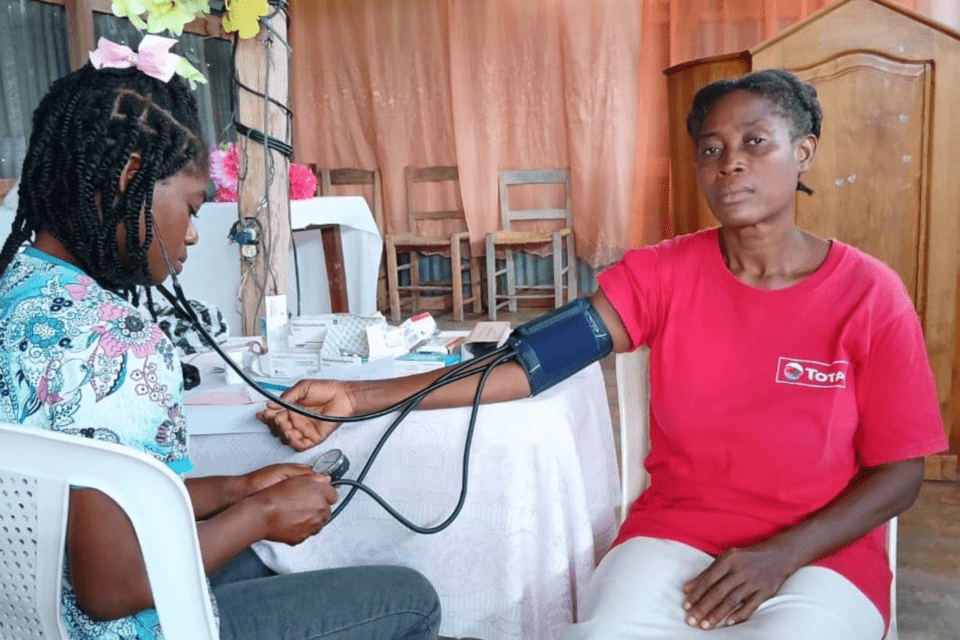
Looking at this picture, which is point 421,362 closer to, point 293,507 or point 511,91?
point 293,507

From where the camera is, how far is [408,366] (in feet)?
5.10

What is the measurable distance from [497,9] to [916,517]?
419 centimetres

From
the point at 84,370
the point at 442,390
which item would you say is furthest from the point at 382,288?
the point at 84,370

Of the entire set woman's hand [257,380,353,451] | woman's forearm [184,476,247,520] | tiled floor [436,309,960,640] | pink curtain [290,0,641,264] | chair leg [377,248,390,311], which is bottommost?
tiled floor [436,309,960,640]

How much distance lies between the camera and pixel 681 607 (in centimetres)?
112

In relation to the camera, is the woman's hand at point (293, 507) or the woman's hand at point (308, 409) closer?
the woman's hand at point (293, 507)

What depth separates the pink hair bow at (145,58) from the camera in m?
1.02

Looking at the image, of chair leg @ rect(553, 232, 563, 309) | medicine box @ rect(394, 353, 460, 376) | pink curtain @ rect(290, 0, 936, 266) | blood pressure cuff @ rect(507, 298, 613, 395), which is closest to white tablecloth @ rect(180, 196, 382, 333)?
chair leg @ rect(553, 232, 563, 309)

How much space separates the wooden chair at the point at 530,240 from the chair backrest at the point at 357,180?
900mm

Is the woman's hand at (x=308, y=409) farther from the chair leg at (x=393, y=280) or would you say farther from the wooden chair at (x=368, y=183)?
the wooden chair at (x=368, y=183)

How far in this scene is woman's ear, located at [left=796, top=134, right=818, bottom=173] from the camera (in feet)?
4.32

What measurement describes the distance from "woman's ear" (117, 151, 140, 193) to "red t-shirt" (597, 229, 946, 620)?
709 mm

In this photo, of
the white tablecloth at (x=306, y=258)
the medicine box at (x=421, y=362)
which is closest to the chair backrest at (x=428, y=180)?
the white tablecloth at (x=306, y=258)

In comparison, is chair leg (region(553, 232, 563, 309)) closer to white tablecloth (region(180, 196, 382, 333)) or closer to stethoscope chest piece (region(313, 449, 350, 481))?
white tablecloth (region(180, 196, 382, 333))
